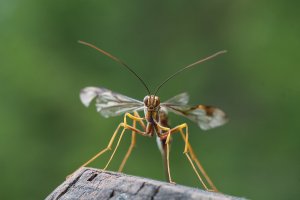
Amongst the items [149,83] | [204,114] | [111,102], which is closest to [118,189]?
[111,102]

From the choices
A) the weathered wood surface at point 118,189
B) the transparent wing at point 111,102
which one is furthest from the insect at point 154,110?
the weathered wood surface at point 118,189

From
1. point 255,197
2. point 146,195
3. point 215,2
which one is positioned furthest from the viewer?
point 215,2

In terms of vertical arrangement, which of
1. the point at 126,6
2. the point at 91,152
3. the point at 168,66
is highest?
the point at 126,6

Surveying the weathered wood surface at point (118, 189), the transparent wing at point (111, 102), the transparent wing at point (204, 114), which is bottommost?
the weathered wood surface at point (118, 189)

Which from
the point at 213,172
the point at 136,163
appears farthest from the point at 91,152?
the point at 213,172

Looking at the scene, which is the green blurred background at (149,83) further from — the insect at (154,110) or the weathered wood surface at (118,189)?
the weathered wood surface at (118,189)

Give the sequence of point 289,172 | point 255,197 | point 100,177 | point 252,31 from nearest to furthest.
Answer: point 100,177
point 255,197
point 289,172
point 252,31

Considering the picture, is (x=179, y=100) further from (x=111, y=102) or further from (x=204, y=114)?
(x=111, y=102)

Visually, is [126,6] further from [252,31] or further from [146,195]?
[146,195]
